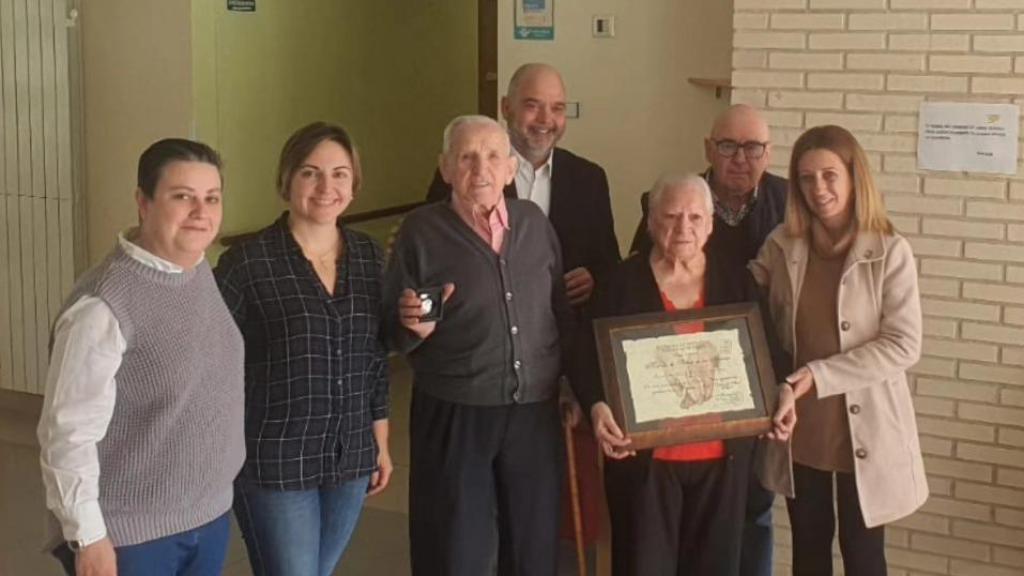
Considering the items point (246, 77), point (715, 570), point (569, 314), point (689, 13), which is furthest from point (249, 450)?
point (246, 77)

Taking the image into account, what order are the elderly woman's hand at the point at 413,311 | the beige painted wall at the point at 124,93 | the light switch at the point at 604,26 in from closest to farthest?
the elderly woman's hand at the point at 413,311 < the light switch at the point at 604,26 < the beige painted wall at the point at 124,93

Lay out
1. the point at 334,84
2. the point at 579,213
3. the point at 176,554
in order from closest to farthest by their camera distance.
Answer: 1. the point at 176,554
2. the point at 579,213
3. the point at 334,84

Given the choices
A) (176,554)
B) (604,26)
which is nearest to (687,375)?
(176,554)

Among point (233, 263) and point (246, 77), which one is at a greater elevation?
point (246, 77)

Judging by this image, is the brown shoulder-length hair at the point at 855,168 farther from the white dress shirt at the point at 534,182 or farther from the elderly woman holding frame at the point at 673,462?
the white dress shirt at the point at 534,182

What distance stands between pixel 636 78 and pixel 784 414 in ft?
7.73

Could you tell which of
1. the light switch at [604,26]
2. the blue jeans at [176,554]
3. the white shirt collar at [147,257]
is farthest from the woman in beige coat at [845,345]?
the light switch at [604,26]

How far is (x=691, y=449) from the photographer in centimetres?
312

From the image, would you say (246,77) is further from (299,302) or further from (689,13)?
(299,302)

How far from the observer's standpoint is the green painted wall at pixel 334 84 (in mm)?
5727

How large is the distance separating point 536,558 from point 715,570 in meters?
0.45

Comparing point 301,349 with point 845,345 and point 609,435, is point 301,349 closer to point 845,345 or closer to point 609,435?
point 609,435

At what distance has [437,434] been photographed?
3152 millimetres

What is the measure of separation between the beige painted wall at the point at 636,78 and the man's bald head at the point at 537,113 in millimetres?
1356
